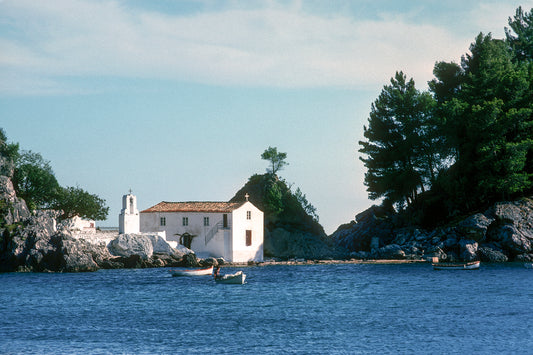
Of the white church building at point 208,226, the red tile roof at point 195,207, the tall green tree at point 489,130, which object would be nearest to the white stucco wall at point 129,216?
the white church building at point 208,226

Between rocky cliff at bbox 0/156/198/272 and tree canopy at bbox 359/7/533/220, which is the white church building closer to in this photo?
rocky cliff at bbox 0/156/198/272

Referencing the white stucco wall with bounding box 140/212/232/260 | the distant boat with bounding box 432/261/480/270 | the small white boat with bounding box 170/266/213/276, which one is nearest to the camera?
the small white boat with bounding box 170/266/213/276

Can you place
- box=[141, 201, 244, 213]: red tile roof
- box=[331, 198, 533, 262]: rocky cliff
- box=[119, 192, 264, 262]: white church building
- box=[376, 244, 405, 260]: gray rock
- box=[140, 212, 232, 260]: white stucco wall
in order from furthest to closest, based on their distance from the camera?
box=[376, 244, 405, 260]: gray rock, box=[141, 201, 244, 213]: red tile roof, box=[140, 212, 232, 260]: white stucco wall, box=[331, 198, 533, 262]: rocky cliff, box=[119, 192, 264, 262]: white church building

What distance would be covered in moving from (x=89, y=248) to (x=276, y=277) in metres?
22.6

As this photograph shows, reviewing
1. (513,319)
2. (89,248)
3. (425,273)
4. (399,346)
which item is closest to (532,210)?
(425,273)

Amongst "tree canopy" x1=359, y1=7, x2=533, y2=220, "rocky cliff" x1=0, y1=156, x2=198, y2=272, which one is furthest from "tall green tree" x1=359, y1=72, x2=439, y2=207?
"rocky cliff" x1=0, y1=156, x2=198, y2=272

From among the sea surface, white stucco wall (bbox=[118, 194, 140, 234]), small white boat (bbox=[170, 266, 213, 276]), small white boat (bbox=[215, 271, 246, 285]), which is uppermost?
white stucco wall (bbox=[118, 194, 140, 234])

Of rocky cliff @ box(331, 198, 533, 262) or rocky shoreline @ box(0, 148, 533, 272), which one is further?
rocky cliff @ box(331, 198, 533, 262)

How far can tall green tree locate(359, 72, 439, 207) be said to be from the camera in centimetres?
9850

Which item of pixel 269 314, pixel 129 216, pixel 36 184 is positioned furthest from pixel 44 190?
pixel 269 314

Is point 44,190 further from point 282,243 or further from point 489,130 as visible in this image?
point 489,130

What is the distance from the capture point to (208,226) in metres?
88.0

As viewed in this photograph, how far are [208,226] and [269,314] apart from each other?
42.5m

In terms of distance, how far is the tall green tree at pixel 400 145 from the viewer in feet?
323
